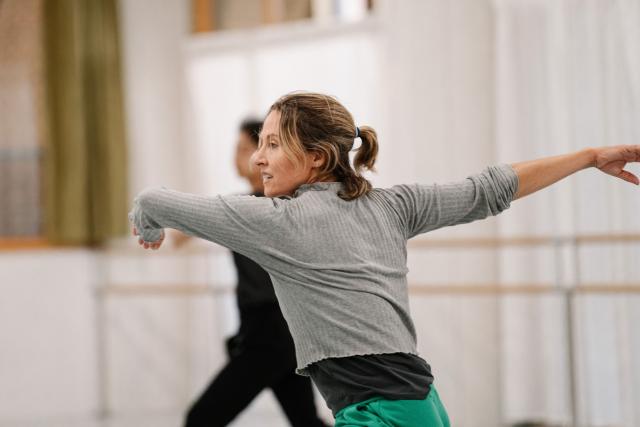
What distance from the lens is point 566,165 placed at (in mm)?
1661

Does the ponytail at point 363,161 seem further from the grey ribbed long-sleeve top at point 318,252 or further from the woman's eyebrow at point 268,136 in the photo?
the woman's eyebrow at point 268,136

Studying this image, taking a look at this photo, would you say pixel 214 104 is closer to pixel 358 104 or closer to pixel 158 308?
pixel 358 104

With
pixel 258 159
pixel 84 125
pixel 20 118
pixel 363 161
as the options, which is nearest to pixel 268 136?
pixel 258 159

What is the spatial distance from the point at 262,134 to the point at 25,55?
3.74 meters

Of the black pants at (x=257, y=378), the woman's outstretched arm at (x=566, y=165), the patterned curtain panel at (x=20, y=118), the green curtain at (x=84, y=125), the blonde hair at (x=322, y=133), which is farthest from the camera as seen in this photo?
the patterned curtain panel at (x=20, y=118)

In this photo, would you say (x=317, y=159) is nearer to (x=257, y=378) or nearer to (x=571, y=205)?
(x=257, y=378)

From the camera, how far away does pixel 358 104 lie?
171 inches

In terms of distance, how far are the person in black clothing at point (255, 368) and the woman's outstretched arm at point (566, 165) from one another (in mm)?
1004

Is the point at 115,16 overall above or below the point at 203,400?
above

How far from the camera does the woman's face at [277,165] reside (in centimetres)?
152

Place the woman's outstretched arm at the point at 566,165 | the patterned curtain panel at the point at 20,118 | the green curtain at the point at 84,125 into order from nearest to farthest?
1. the woman's outstretched arm at the point at 566,165
2. the green curtain at the point at 84,125
3. the patterned curtain panel at the point at 20,118

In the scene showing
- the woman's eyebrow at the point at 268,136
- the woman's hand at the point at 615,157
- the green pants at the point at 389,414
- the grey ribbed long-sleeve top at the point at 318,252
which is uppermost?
the woman's eyebrow at the point at 268,136

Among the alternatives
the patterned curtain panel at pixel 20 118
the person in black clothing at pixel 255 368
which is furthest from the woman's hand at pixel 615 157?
the patterned curtain panel at pixel 20 118

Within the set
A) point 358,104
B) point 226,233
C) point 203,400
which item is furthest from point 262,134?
point 358,104
